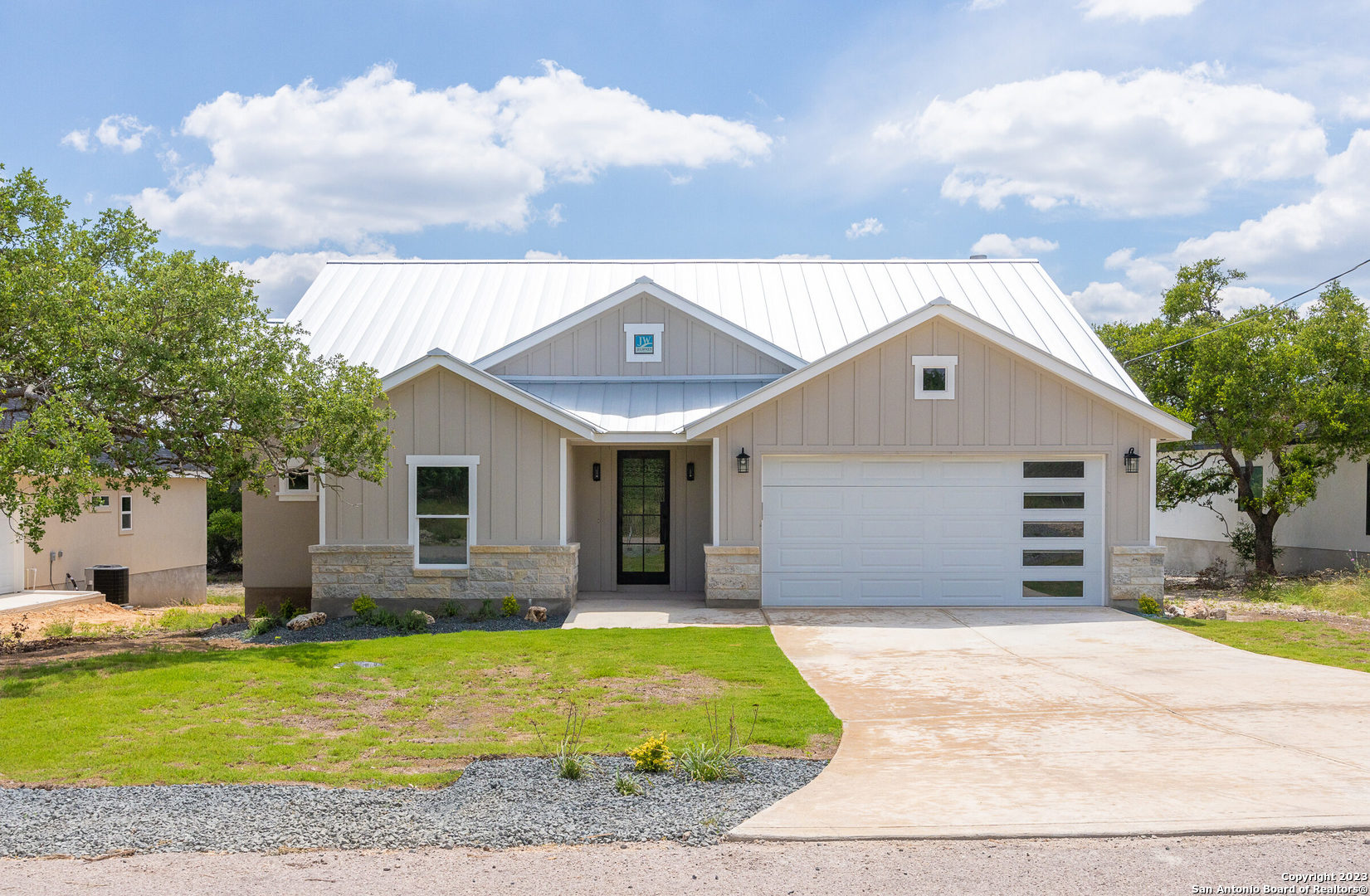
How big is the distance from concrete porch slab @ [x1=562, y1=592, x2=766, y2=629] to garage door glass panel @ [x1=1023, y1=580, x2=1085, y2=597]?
3975 mm

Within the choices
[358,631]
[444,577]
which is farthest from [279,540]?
[358,631]

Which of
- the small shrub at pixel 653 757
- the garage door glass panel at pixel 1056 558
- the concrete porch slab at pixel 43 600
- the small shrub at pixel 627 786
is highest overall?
the garage door glass panel at pixel 1056 558

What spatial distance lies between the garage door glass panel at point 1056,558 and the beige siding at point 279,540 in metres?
10.7

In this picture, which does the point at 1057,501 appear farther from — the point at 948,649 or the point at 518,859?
the point at 518,859

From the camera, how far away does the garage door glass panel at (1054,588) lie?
1425 centimetres

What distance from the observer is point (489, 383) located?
44.2 feet

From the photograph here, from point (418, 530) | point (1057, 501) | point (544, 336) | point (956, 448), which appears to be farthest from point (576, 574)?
point (1057, 501)

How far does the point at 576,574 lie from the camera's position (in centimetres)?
1496

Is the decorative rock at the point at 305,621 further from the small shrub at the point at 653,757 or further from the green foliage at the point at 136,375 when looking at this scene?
the small shrub at the point at 653,757

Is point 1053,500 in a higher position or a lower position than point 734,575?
higher

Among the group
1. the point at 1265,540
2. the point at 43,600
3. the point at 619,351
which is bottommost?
the point at 43,600

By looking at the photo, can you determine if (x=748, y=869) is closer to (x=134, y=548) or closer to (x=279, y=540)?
(x=279, y=540)

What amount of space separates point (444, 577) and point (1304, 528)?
17.5 meters

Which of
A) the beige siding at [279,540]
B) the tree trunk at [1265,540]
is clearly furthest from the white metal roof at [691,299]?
the tree trunk at [1265,540]
